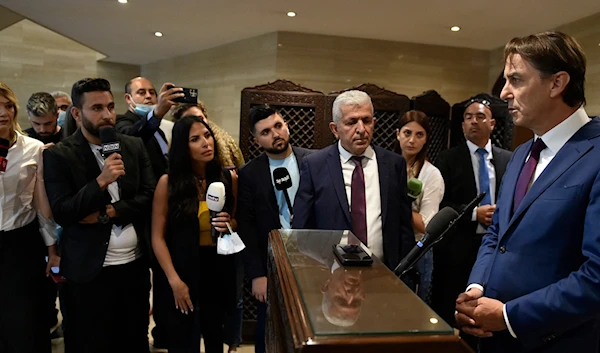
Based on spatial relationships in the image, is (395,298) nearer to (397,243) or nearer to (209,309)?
(397,243)

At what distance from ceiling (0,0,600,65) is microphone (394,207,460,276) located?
3352 mm

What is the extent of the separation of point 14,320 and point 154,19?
3820 mm

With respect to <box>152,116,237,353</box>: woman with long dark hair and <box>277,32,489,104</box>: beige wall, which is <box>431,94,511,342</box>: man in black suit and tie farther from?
<box>277,32,489,104</box>: beige wall

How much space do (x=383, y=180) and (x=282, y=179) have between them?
570 mm

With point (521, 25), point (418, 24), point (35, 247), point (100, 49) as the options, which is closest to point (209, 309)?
point (35, 247)

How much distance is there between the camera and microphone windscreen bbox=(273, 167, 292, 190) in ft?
7.32

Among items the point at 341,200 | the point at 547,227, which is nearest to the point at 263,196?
the point at 341,200

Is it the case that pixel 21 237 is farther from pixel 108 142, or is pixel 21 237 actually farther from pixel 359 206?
pixel 359 206

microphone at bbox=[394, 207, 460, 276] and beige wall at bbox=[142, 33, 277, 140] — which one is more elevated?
beige wall at bbox=[142, 33, 277, 140]

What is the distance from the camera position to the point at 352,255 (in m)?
1.00

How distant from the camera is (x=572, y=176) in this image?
3.61 feet

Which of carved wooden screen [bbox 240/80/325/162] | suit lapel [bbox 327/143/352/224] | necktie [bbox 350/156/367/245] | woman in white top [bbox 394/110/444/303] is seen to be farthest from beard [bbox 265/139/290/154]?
carved wooden screen [bbox 240/80/325/162]

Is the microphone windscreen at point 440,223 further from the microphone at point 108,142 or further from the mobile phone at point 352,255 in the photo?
the microphone at point 108,142

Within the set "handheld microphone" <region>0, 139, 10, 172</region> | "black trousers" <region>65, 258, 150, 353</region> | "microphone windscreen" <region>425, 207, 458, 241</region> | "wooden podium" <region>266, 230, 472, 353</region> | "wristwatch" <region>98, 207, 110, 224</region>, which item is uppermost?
"handheld microphone" <region>0, 139, 10, 172</region>
